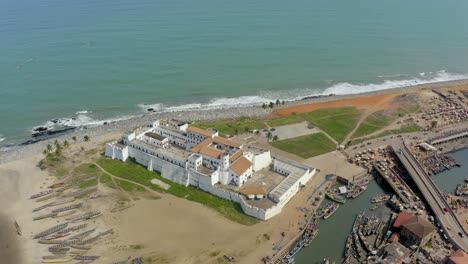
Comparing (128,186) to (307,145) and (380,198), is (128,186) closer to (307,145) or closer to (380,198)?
(307,145)

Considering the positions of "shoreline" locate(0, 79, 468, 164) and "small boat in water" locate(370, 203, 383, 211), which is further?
"shoreline" locate(0, 79, 468, 164)

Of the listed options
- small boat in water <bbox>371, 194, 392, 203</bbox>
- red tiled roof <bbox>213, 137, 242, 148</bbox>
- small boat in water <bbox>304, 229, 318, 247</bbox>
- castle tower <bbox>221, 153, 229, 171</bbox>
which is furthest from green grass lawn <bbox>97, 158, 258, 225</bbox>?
small boat in water <bbox>371, 194, 392, 203</bbox>

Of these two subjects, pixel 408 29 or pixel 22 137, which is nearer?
pixel 22 137

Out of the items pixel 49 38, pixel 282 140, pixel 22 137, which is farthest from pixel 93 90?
pixel 282 140

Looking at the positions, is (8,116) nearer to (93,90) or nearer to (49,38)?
(93,90)

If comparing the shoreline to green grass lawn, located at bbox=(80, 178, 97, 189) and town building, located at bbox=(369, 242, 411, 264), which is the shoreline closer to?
green grass lawn, located at bbox=(80, 178, 97, 189)

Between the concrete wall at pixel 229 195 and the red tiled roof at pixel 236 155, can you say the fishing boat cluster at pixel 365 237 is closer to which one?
the concrete wall at pixel 229 195
